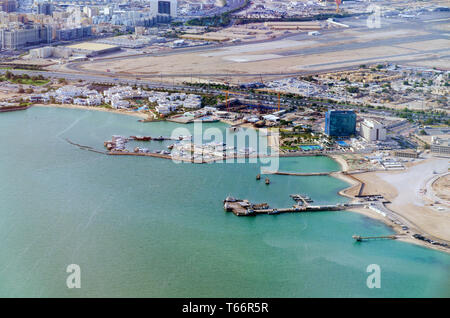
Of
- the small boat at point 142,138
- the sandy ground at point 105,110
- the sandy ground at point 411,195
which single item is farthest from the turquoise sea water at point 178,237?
the sandy ground at point 105,110

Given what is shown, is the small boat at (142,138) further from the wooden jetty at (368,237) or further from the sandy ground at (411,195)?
the wooden jetty at (368,237)

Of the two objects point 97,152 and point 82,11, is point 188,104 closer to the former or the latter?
point 97,152

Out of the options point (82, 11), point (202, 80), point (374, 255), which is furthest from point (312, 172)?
point (82, 11)

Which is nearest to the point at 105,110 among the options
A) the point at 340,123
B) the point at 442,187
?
the point at 340,123

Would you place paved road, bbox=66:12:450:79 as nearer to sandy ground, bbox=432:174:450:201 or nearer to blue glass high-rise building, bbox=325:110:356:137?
blue glass high-rise building, bbox=325:110:356:137

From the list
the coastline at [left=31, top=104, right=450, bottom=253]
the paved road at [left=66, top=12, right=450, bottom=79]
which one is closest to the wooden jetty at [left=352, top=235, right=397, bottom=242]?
the coastline at [left=31, top=104, right=450, bottom=253]

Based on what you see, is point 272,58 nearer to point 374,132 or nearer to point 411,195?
point 374,132
